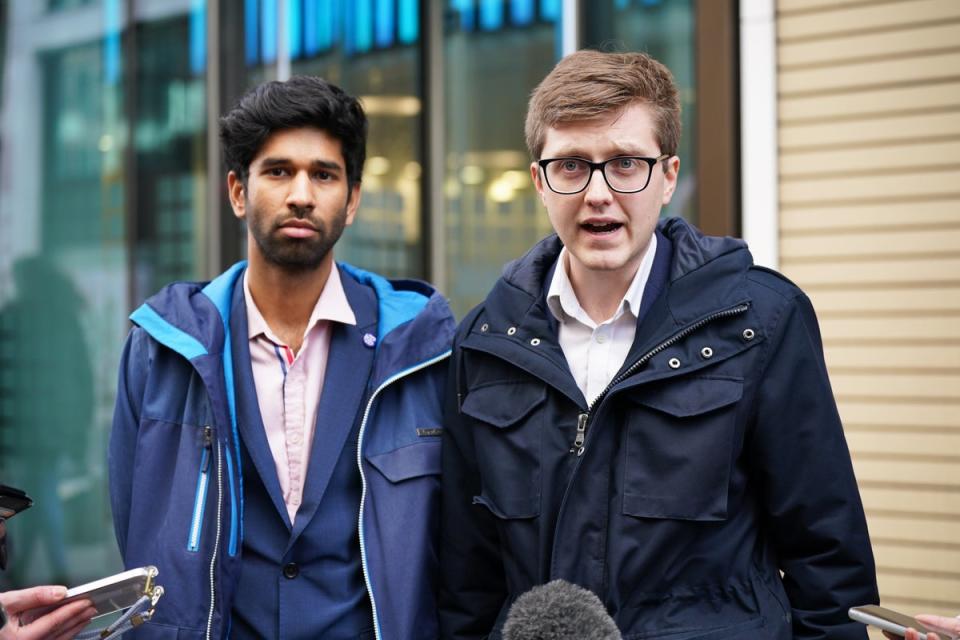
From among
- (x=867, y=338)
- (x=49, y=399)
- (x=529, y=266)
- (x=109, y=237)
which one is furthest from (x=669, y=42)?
(x=49, y=399)

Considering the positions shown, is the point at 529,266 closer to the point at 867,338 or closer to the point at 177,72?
the point at 867,338

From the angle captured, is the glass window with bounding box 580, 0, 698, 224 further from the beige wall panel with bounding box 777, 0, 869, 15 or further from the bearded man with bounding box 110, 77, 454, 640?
the bearded man with bounding box 110, 77, 454, 640

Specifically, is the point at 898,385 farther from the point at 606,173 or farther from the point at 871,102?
the point at 606,173

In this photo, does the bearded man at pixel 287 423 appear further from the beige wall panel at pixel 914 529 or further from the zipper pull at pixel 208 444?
the beige wall panel at pixel 914 529

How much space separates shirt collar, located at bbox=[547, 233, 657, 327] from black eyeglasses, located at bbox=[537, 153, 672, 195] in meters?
0.19

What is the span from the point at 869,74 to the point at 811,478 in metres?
2.75

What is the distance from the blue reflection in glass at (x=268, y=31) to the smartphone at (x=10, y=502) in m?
4.98

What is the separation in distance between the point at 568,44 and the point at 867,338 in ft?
7.51

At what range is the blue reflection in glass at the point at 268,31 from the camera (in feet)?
23.2

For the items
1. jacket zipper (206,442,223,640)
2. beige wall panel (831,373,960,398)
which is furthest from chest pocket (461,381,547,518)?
beige wall panel (831,373,960,398)

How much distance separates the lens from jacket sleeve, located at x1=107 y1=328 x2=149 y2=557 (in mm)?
3203

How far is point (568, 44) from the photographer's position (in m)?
6.05

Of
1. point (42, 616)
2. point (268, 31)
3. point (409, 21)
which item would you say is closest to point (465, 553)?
point (42, 616)

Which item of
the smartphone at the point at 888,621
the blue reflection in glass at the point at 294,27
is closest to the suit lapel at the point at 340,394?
the smartphone at the point at 888,621
